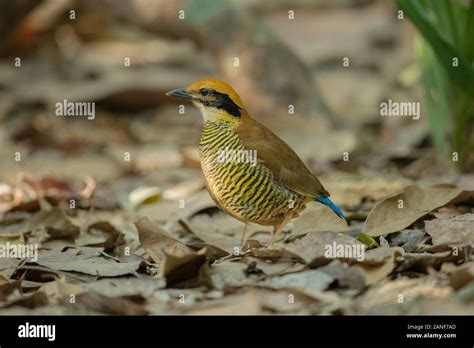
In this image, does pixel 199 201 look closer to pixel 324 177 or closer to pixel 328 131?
pixel 324 177

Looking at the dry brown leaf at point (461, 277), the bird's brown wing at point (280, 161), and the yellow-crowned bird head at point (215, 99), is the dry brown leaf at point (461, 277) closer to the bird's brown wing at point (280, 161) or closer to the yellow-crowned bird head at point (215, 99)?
the bird's brown wing at point (280, 161)

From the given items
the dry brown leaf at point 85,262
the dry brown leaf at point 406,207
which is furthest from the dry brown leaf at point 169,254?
the dry brown leaf at point 406,207

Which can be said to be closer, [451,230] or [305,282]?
[305,282]

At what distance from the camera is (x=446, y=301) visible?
360cm

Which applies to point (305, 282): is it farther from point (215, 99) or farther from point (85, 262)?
point (215, 99)

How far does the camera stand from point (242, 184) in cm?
478

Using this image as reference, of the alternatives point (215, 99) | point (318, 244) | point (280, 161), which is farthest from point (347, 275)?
point (215, 99)

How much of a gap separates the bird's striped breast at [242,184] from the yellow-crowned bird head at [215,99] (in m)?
0.12

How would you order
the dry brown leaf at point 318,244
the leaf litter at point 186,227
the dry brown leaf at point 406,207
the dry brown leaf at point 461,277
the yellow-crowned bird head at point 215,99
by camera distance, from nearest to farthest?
the dry brown leaf at point 461,277
the leaf litter at point 186,227
the dry brown leaf at point 318,244
the dry brown leaf at point 406,207
the yellow-crowned bird head at point 215,99

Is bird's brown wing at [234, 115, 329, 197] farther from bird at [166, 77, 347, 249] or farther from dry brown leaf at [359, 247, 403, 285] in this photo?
dry brown leaf at [359, 247, 403, 285]

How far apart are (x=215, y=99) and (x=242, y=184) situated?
0.55 m

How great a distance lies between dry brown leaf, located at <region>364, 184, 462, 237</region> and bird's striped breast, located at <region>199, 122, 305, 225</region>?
1.53 ft

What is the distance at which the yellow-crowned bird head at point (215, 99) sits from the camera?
500 centimetres

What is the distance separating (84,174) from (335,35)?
7025 mm
